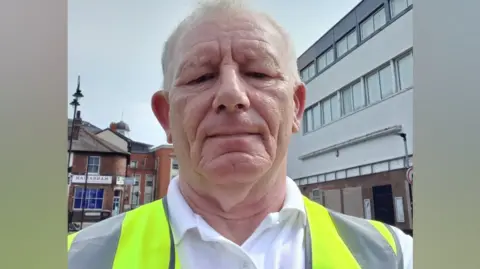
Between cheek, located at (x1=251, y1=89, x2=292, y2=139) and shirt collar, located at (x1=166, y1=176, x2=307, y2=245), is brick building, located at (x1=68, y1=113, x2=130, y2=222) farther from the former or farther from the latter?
cheek, located at (x1=251, y1=89, x2=292, y2=139)

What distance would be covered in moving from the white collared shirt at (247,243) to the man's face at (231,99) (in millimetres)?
101

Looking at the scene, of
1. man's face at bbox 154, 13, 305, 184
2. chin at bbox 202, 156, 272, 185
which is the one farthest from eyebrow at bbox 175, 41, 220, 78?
chin at bbox 202, 156, 272, 185

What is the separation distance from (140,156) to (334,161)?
0.47m

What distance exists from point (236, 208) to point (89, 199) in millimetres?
310

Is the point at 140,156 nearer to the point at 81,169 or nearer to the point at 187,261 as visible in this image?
the point at 81,169

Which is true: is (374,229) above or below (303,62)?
below

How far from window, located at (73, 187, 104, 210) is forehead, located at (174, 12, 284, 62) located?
331mm

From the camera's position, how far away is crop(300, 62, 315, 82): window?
0.75 meters

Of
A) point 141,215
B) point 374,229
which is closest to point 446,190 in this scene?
point 374,229

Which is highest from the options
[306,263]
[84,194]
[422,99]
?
[422,99]

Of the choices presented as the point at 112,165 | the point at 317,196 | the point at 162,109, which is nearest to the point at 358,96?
the point at 317,196

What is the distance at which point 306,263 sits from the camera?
0.59m

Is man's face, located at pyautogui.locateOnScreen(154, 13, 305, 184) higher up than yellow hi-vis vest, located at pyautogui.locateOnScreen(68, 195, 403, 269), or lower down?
higher up

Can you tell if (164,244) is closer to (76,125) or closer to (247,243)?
(247,243)
